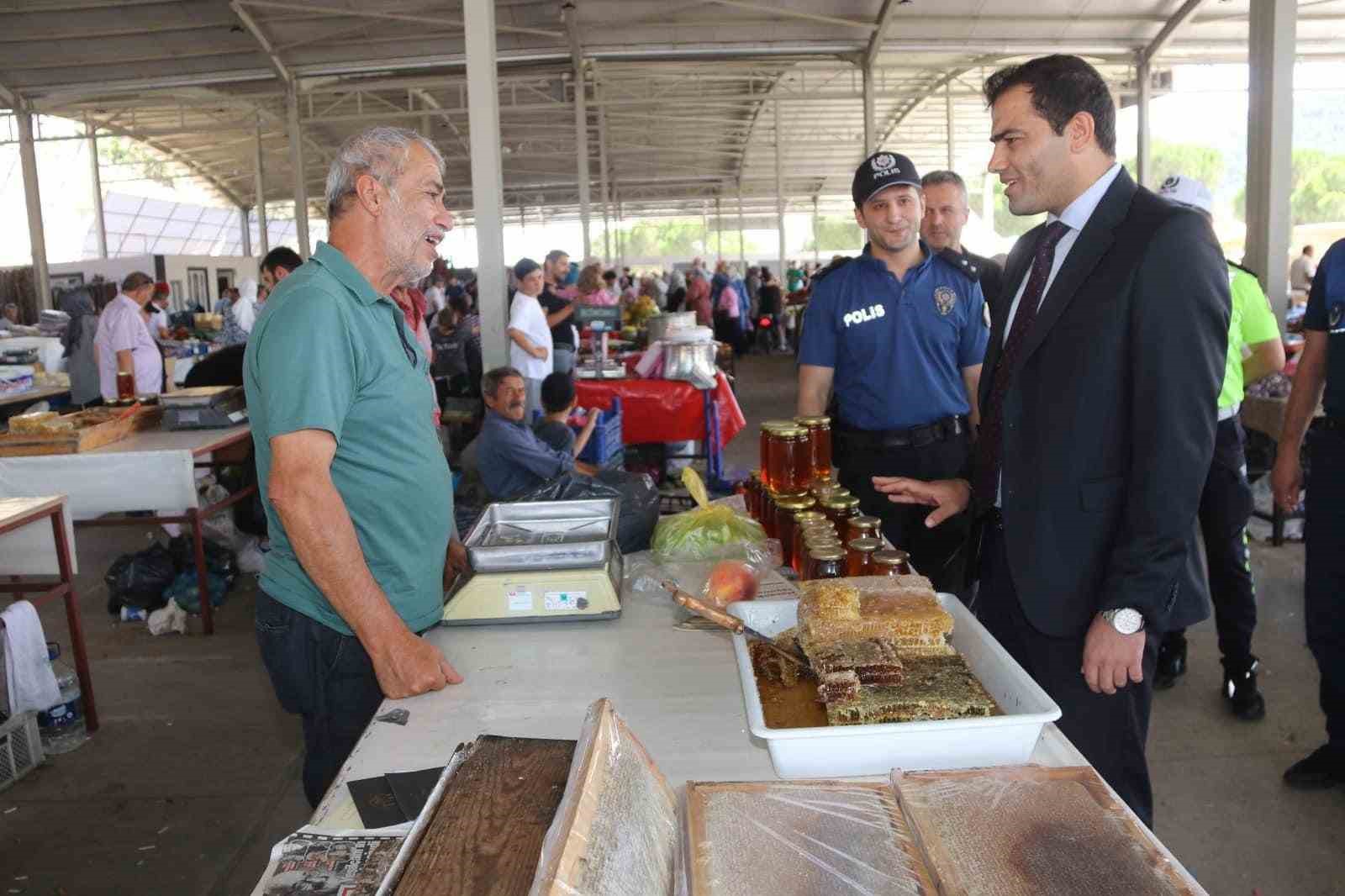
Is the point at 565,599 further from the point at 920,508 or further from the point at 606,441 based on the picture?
the point at 606,441

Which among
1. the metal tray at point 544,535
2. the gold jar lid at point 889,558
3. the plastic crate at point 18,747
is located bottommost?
the plastic crate at point 18,747

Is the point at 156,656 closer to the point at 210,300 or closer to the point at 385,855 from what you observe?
the point at 385,855

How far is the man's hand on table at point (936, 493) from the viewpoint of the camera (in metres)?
2.23

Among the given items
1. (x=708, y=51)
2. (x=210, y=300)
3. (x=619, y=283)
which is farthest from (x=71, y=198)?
(x=708, y=51)

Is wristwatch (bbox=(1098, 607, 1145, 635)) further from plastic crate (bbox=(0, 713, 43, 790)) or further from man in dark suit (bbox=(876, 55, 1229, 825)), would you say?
plastic crate (bbox=(0, 713, 43, 790))

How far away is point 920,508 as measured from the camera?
3.05 metres

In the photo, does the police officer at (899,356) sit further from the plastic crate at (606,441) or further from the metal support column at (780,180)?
the metal support column at (780,180)

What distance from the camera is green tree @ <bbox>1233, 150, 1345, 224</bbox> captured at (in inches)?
1152

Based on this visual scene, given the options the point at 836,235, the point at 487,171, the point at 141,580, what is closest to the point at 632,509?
the point at 487,171

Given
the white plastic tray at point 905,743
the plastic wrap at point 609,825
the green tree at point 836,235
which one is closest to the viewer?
the plastic wrap at point 609,825

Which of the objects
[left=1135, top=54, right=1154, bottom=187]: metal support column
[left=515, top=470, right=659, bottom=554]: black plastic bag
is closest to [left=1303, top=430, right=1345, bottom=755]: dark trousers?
[left=515, top=470, right=659, bottom=554]: black plastic bag

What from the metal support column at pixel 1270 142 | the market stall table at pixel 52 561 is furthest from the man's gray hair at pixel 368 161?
the metal support column at pixel 1270 142

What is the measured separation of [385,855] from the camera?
113 centimetres

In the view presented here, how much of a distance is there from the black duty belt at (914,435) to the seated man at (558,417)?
8.46 feet
